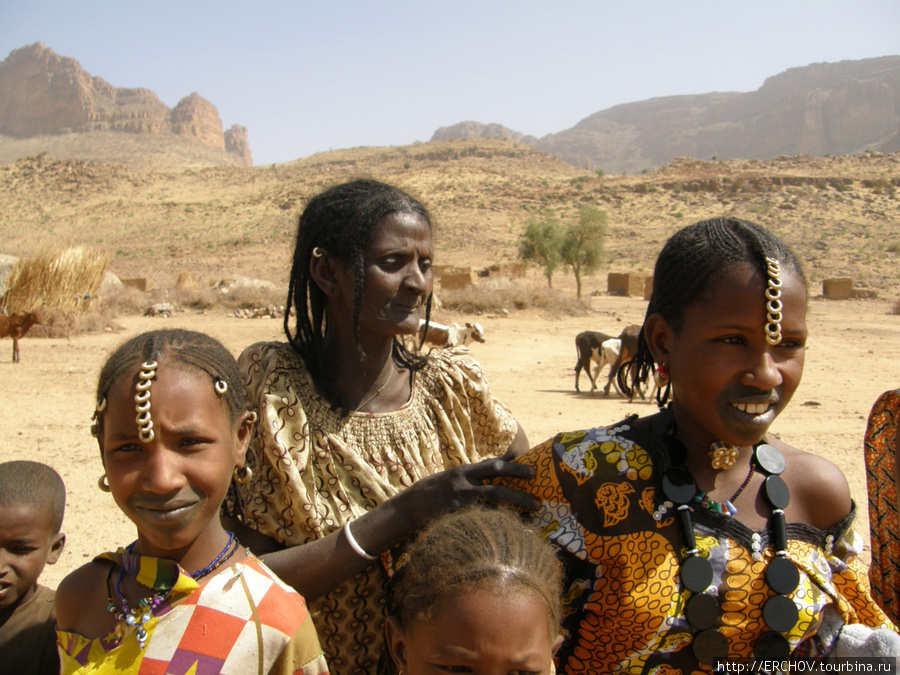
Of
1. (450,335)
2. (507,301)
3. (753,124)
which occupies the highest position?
(753,124)

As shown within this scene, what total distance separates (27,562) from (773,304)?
241 cm

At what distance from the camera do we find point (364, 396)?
2016 millimetres

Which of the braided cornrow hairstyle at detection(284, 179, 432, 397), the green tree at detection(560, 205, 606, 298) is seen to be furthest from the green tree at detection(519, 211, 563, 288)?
the braided cornrow hairstyle at detection(284, 179, 432, 397)

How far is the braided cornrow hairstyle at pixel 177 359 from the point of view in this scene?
1545mm

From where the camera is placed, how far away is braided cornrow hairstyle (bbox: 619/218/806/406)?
1.50 metres

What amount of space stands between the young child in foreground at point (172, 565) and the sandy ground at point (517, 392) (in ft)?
6.13

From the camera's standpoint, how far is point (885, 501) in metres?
1.79

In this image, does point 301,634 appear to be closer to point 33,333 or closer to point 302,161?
point 33,333

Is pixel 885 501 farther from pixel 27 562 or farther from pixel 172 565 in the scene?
pixel 27 562

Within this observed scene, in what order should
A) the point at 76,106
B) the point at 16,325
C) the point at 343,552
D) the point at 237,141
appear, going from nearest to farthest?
the point at 343,552, the point at 16,325, the point at 76,106, the point at 237,141

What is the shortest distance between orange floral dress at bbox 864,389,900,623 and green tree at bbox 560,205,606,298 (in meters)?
25.3

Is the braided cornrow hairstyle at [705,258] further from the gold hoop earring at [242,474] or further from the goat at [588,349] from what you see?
the goat at [588,349]

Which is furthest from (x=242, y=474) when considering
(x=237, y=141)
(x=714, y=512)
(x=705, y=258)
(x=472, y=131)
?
(x=472, y=131)

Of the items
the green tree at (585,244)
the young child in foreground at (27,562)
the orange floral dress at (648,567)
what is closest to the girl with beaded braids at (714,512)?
the orange floral dress at (648,567)
